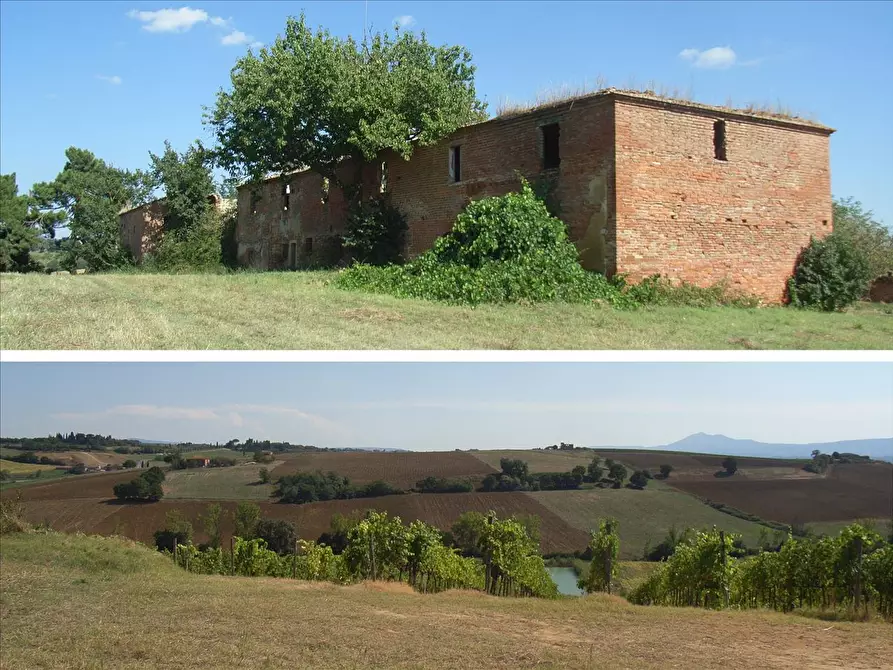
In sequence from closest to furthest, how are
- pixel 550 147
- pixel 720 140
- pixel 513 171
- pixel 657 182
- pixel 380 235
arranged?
pixel 657 182 → pixel 720 140 → pixel 550 147 → pixel 513 171 → pixel 380 235

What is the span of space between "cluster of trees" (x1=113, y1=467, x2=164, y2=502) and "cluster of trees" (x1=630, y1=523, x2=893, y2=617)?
11.4 m

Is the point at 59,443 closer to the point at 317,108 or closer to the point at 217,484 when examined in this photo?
the point at 217,484

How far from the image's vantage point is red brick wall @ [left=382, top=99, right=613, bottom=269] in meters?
16.7

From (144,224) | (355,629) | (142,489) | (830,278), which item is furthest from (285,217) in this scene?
(355,629)

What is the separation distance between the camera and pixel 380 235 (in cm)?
2242

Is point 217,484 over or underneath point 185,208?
underneath

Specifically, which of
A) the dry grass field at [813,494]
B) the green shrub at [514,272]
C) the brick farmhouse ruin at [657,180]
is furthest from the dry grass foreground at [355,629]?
the brick farmhouse ruin at [657,180]

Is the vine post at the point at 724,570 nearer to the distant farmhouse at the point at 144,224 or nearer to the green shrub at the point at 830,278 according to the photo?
the green shrub at the point at 830,278

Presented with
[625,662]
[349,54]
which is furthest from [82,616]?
[349,54]

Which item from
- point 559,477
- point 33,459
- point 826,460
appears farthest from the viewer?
point 33,459

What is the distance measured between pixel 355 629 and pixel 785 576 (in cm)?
837

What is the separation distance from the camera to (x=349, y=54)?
1001 inches

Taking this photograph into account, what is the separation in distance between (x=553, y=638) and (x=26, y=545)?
1209 centimetres

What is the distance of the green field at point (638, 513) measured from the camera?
62.3 feet
